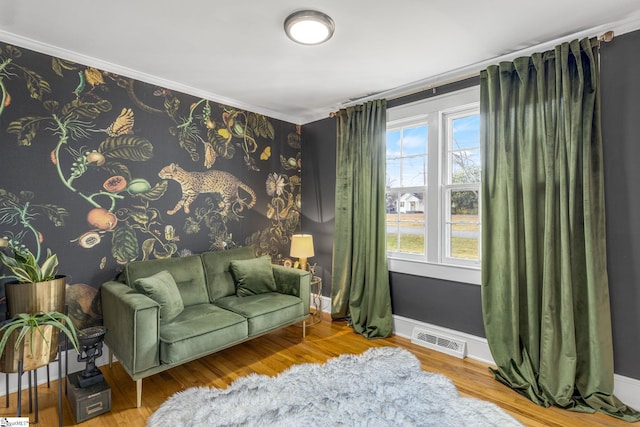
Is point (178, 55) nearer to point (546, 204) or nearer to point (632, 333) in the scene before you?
point (546, 204)

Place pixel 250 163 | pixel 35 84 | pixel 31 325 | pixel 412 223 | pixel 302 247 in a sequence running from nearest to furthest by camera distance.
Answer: pixel 31 325, pixel 35 84, pixel 412 223, pixel 302 247, pixel 250 163

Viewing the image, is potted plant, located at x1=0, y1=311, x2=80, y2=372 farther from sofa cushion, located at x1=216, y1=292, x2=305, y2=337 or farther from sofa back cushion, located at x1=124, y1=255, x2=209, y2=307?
sofa cushion, located at x1=216, y1=292, x2=305, y2=337

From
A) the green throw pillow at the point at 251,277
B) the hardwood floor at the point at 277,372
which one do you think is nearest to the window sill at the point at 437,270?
the hardwood floor at the point at 277,372

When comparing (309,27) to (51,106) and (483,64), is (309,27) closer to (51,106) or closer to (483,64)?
(483,64)

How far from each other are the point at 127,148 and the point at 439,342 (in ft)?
11.1

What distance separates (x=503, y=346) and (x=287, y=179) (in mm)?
→ 2987

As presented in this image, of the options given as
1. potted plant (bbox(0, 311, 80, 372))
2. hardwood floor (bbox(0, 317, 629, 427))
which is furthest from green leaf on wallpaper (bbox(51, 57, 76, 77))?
hardwood floor (bbox(0, 317, 629, 427))

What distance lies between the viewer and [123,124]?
286 cm

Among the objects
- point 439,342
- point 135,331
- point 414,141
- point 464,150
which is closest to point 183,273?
point 135,331

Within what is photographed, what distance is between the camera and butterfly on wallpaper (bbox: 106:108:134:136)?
110 inches

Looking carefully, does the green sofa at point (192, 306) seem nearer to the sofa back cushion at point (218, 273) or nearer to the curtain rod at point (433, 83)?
the sofa back cushion at point (218, 273)

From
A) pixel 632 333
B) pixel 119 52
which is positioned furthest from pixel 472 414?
pixel 119 52

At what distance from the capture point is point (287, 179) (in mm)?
4281

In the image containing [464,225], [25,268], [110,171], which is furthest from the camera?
[464,225]
